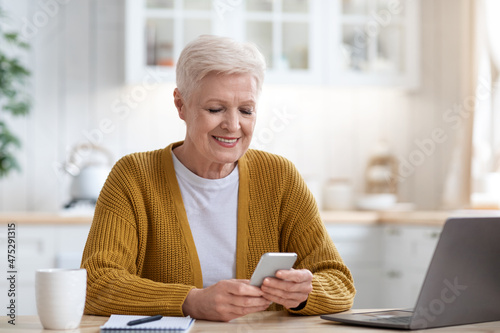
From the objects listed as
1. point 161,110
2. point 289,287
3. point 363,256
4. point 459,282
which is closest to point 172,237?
point 289,287

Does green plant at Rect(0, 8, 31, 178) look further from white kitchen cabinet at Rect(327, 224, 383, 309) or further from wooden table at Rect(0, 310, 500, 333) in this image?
wooden table at Rect(0, 310, 500, 333)

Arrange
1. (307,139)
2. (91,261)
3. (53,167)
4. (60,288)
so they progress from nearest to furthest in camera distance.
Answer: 1. (60,288)
2. (91,261)
3. (53,167)
4. (307,139)

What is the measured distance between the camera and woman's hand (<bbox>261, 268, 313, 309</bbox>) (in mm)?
1237

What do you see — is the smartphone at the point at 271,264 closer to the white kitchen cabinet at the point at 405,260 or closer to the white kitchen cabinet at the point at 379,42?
the white kitchen cabinet at the point at 405,260

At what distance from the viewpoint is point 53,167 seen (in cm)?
361

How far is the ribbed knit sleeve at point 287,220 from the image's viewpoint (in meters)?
1.55

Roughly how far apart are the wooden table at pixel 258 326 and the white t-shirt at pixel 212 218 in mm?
318

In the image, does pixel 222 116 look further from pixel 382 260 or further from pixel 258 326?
pixel 382 260

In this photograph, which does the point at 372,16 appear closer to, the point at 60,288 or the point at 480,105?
the point at 480,105

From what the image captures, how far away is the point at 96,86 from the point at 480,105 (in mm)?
2061

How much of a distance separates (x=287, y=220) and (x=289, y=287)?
42 cm

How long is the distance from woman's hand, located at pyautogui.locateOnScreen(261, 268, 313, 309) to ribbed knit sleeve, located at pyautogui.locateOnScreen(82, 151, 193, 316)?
7.1 inches

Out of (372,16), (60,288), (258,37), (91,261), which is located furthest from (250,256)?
(372,16)

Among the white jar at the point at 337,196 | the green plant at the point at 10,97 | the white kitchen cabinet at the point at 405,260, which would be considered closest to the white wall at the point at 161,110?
the white jar at the point at 337,196
